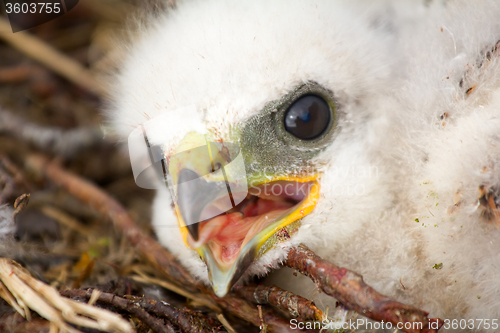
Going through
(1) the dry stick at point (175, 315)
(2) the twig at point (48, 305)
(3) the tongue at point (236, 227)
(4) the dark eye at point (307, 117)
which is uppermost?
(4) the dark eye at point (307, 117)

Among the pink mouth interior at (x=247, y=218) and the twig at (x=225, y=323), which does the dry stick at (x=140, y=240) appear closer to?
the twig at (x=225, y=323)

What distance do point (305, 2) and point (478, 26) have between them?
537 millimetres

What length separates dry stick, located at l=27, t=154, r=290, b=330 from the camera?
1.42 m

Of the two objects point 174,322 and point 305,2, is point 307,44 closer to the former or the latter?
point 305,2

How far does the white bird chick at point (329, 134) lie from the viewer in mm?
1215

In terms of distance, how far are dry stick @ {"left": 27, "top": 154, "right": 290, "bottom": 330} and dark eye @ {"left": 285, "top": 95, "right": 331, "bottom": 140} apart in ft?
1.98

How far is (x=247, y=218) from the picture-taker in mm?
1423

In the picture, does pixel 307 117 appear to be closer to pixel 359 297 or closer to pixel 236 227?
pixel 236 227

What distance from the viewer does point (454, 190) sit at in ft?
3.67

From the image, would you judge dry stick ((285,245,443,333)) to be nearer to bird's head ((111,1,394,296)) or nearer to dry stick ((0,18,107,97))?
bird's head ((111,1,394,296))

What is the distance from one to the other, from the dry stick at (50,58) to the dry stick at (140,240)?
478 mm

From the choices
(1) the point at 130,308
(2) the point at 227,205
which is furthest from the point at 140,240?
(2) the point at 227,205

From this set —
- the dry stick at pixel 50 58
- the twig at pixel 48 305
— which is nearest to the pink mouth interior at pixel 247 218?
the twig at pixel 48 305

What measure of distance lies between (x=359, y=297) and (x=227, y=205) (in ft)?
1.54
